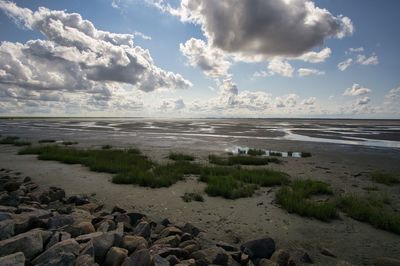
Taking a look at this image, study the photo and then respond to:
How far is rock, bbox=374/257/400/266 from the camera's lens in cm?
521

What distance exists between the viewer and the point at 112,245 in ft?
15.5

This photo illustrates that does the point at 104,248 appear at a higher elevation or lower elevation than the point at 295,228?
higher

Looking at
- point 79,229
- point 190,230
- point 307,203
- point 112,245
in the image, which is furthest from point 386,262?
point 79,229

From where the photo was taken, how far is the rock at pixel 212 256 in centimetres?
478

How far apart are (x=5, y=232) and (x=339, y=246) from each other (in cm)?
710

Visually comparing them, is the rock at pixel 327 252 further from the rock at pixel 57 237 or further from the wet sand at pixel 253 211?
the rock at pixel 57 237

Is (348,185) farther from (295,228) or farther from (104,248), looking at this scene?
(104,248)

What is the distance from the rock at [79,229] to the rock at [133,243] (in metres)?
0.86

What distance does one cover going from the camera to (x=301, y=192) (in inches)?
377

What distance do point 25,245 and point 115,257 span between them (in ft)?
4.89

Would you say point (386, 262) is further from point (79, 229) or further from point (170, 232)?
point (79, 229)

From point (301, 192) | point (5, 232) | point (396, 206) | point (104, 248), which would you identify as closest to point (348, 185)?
point (396, 206)

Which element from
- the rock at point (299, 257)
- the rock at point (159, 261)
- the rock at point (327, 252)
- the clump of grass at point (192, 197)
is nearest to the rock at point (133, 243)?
the rock at point (159, 261)

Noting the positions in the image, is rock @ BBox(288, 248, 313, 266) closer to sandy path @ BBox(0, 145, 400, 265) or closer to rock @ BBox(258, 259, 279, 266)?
sandy path @ BBox(0, 145, 400, 265)
